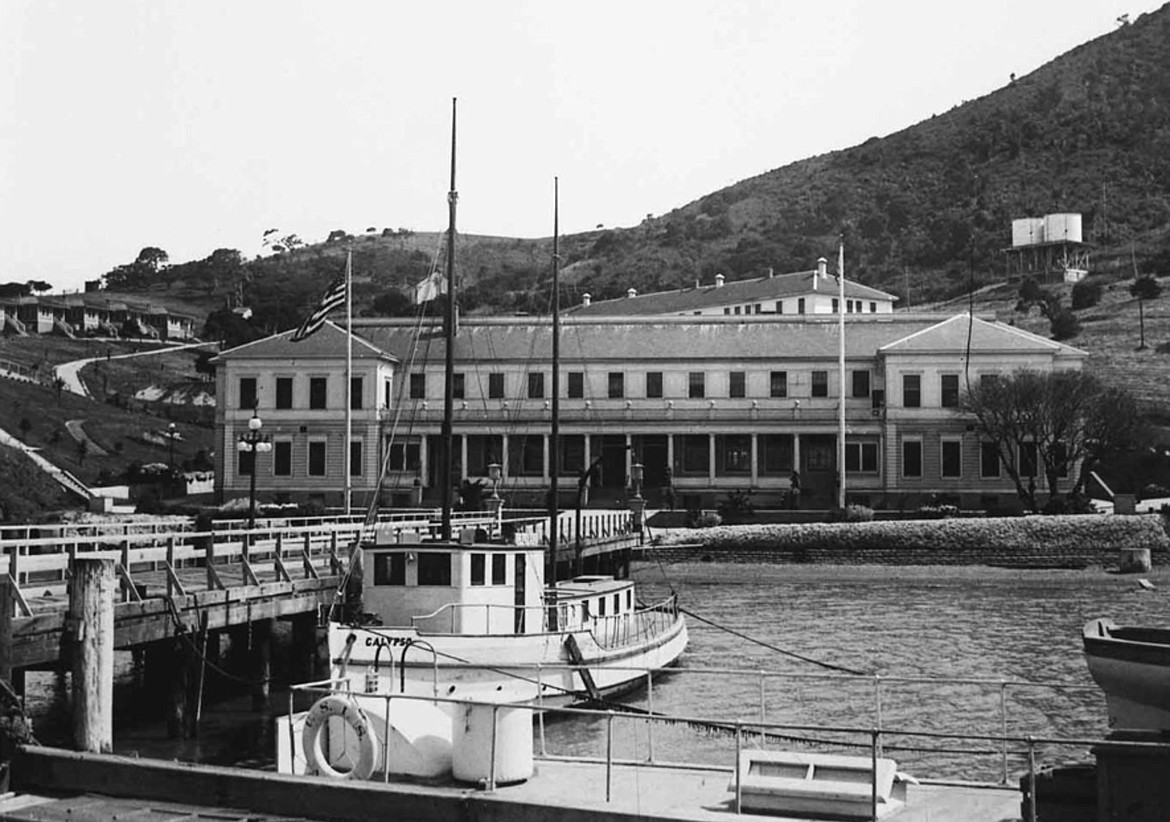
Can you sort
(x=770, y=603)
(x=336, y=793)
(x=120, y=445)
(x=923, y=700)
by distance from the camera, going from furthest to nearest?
1. (x=120, y=445)
2. (x=770, y=603)
3. (x=923, y=700)
4. (x=336, y=793)

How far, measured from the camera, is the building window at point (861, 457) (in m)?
83.1

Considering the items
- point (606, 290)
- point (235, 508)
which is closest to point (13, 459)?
point (235, 508)

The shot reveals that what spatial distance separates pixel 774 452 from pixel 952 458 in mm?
9389

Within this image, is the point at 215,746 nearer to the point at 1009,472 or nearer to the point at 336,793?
the point at 336,793

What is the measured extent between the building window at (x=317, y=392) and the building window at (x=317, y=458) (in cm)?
196

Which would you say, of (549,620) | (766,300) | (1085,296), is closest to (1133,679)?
(549,620)

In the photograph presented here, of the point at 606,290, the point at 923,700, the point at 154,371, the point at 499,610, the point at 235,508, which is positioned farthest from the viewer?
the point at 606,290

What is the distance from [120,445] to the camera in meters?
109

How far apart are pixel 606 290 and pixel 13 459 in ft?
384

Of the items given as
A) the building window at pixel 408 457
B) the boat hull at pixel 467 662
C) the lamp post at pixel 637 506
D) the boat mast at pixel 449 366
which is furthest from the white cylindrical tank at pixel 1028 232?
the boat hull at pixel 467 662

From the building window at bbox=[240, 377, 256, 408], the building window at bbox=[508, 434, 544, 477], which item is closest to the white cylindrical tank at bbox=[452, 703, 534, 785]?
the building window at bbox=[508, 434, 544, 477]

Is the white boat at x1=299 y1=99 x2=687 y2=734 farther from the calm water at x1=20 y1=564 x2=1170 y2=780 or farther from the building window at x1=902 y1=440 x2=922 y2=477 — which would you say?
the building window at x1=902 y1=440 x2=922 y2=477

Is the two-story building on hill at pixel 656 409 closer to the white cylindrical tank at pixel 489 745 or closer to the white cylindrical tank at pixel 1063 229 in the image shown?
the white cylindrical tank at pixel 489 745

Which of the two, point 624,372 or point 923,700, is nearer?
point 923,700
